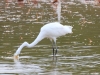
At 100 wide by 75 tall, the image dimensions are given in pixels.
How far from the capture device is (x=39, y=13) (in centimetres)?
2989

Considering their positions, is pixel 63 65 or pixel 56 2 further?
pixel 56 2

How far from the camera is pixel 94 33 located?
69.9 ft

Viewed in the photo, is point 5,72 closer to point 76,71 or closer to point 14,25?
point 76,71

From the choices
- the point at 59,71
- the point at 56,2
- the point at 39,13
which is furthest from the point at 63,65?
the point at 56,2

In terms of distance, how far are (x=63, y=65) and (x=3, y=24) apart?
10.8m

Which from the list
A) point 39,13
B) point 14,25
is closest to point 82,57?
point 14,25

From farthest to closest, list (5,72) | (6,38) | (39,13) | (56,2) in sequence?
(56,2)
(39,13)
(6,38)
(5,72)

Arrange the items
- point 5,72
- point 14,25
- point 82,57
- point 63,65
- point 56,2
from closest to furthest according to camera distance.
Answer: point 5,72 < point 63,65 < point 82,57 < point 14,25 < point 56,2

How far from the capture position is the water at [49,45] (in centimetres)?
1414

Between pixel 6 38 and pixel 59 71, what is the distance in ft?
22.4

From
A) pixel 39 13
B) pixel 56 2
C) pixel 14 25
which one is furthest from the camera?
pixel 56 2

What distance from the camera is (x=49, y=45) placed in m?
18.8

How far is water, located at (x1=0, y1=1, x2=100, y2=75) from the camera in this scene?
557 inches

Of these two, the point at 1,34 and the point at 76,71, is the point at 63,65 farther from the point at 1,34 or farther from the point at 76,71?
the point at 1,34
